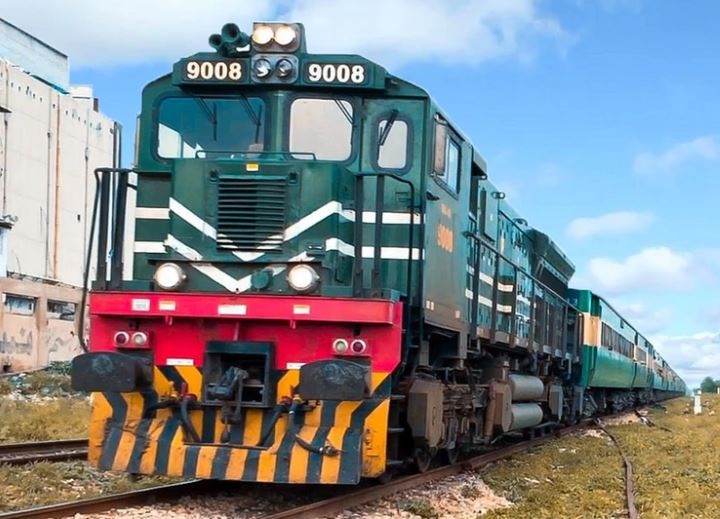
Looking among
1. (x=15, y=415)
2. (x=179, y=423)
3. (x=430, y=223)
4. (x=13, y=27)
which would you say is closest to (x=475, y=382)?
(x=430, y=223)

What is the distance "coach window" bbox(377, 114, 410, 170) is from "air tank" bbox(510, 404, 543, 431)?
4810mm

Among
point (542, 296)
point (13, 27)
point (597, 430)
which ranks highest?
point (13, 27)

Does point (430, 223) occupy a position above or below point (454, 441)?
above

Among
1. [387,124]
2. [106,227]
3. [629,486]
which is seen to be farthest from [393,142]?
[629,486]

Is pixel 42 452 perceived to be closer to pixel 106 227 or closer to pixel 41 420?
pixel 106 227

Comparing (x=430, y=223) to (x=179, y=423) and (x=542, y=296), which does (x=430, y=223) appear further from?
(x=542, y=296)

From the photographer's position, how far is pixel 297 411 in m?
7.11

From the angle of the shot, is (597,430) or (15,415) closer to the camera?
(15,415)

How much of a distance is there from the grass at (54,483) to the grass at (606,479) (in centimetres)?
345

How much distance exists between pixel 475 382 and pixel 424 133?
387 cm

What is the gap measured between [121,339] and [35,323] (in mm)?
27669

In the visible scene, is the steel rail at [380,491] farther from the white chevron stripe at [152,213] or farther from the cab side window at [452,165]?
the cab side window at [452,165]

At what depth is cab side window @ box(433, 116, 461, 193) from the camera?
8.32m

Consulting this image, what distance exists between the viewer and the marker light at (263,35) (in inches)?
315
